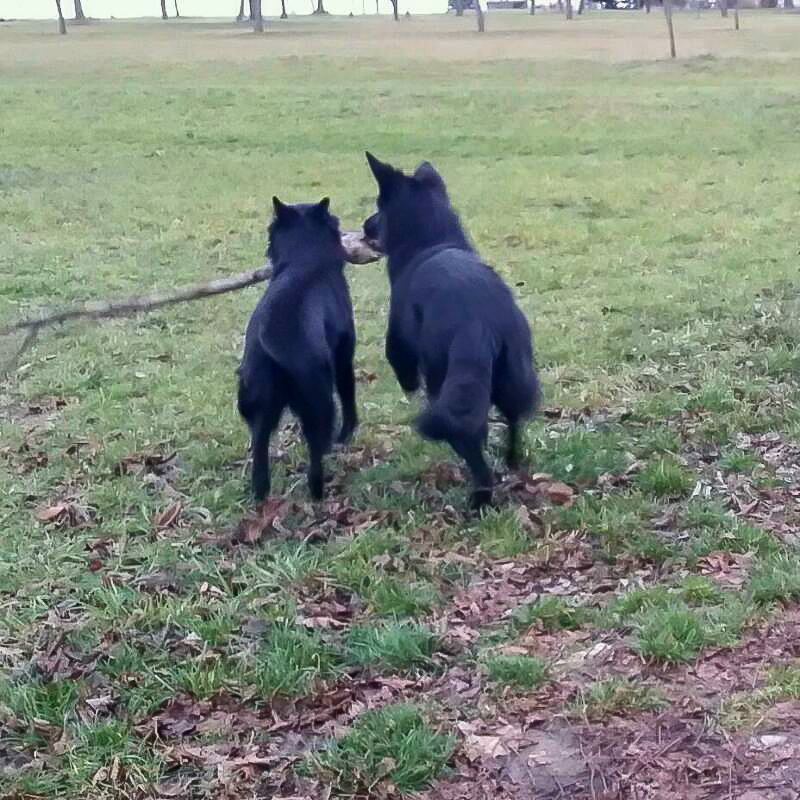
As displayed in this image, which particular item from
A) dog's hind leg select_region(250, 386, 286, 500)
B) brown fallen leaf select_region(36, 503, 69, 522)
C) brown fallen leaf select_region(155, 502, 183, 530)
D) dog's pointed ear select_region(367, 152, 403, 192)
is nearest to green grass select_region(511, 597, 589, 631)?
dog's hind leg select_region(250, 386, 286, 500)

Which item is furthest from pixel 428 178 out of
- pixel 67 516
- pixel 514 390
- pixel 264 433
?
pixel 67 516

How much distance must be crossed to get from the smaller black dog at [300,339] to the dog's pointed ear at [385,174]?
32 cm

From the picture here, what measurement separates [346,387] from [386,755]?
105 inches

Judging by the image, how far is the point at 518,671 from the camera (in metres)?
3.91

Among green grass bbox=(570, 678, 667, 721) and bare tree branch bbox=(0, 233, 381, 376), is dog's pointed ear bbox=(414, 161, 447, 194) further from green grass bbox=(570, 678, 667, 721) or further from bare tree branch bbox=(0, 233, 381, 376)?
green grass bbox=(570, 678, 667, 721)

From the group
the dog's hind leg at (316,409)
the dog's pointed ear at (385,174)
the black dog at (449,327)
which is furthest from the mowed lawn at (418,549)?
the dog's pointed ear at (385,174)

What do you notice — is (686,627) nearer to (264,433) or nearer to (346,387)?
(264,433)

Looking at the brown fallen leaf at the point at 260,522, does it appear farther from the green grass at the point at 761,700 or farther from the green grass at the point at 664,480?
the green grass at the point at 761,700

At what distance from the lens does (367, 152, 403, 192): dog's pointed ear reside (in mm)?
5887

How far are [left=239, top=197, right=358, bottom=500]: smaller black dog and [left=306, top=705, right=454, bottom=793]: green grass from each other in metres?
1.85

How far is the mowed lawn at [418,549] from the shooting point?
3574mm

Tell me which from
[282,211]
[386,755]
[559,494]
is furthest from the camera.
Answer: [282,211]

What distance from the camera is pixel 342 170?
53.4ft

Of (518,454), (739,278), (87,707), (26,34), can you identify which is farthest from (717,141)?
(26,34)
